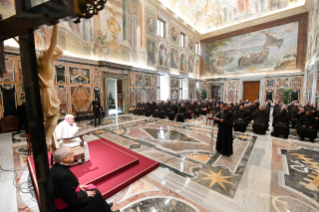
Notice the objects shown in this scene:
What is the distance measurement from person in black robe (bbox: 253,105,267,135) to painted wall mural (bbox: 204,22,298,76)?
14.3m

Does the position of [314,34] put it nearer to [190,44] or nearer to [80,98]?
[190,44]

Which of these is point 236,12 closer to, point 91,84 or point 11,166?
point 91,84

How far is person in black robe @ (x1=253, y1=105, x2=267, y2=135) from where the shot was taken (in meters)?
6.77

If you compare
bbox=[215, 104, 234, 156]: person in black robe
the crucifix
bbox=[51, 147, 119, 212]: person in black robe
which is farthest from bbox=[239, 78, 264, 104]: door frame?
the crucifix

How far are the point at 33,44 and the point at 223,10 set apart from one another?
23352 mm

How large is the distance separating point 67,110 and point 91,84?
2.32m

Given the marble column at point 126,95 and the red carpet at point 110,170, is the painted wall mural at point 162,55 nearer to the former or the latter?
the marble column at point 126,95

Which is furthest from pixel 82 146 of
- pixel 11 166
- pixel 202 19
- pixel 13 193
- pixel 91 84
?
pixel 202 19

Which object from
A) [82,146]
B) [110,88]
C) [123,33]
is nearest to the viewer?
[82,146]

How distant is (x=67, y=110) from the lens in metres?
9.12

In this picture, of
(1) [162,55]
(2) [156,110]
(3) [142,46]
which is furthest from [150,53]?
(2) [156,110]

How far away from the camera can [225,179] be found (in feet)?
10.9

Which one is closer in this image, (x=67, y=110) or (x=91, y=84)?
(x=67, y=110)

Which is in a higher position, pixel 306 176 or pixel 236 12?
pixel 236 12
